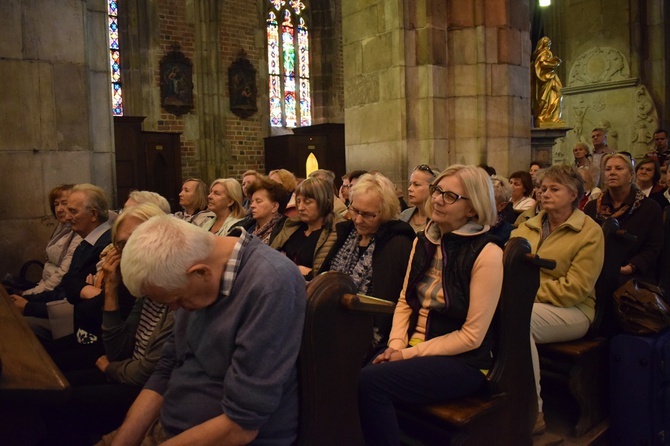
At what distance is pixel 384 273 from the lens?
3.01 metres

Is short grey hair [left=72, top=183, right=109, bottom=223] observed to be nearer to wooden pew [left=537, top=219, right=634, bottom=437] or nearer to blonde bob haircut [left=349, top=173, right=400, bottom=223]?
blonde bob haircut [left=349, top=173, right=400, bottom=223]

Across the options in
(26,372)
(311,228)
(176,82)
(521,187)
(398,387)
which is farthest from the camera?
(176,82)

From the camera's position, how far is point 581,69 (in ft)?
42.4

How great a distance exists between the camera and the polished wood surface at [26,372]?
182 centimetres

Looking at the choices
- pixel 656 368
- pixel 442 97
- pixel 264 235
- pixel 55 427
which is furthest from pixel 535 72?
pixel 55 427

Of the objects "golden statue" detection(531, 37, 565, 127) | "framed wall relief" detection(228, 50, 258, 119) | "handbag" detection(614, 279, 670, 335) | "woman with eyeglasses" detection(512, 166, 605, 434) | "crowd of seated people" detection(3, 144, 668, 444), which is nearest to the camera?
"crowd of seated people" detection(3, 144, 668, 444)

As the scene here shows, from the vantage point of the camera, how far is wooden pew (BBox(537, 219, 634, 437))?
3.09 metres

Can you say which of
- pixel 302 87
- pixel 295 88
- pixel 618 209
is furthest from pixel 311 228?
pixel 302 87

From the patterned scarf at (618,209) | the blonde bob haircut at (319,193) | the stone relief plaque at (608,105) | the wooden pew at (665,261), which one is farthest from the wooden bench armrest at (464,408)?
the stone relief plaque at (608,105)

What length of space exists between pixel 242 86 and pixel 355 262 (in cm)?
1355

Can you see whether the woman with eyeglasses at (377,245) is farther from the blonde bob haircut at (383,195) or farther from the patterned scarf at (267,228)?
the patterned scarf at (267,228)

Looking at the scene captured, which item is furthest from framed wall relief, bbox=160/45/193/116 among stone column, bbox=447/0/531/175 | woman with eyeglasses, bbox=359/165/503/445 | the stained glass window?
woman with eyeglasses, bbox=359/165/503/445

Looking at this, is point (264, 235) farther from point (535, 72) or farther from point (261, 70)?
point (261, 70)

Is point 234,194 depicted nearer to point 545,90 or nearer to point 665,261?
point 665,261
